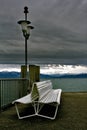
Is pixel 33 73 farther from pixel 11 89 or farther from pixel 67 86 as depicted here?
pixel 67 86

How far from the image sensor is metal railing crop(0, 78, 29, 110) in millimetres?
6766

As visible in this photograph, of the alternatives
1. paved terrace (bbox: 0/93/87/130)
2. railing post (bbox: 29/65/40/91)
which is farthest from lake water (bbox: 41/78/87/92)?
paved terrace (bbox: 0/93/87/130)

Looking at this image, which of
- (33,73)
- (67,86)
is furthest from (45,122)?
(67,86)

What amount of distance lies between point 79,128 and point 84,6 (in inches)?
369

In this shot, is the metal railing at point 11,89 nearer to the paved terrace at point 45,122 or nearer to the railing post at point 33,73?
the railing post at point 33,73

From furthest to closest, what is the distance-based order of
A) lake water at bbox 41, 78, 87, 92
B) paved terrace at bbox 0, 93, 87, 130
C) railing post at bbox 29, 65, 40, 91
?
lake water at bbox 41, 78, 87, 92, railing post at bbox 29, 65, 40, 91, paved terrace at bbox 0, 93, 87, 130

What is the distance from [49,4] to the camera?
12.4 metres

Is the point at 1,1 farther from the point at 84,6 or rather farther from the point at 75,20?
the point at 75,20

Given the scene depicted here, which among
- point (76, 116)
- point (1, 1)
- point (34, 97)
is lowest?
point (76, 116)

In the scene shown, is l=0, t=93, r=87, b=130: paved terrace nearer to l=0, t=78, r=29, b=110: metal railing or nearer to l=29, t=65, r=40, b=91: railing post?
l=0, t=78, r=29, b=110: metal railing

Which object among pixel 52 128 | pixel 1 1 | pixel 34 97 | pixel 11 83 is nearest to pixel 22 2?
pixel 1 1

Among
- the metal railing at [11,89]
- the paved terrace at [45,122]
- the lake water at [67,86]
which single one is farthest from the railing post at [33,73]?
the lake water at [67,86]

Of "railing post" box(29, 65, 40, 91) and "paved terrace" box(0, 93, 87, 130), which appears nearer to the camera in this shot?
"paved terrace" box(0, 93, 87, 130)

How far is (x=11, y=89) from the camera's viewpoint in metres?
7.54
